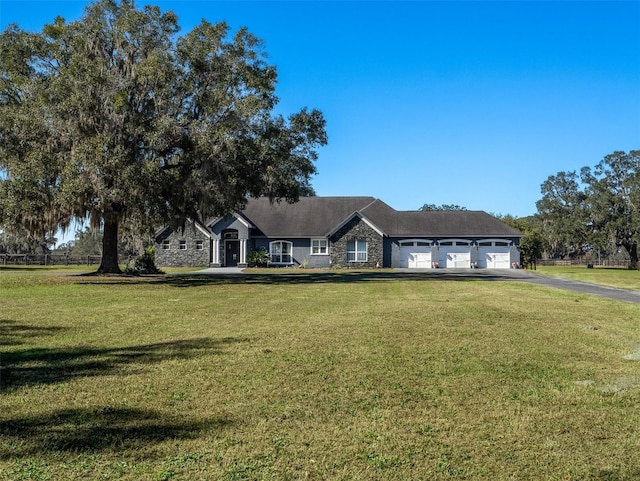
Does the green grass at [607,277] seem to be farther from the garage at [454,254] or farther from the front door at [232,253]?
the front door at [232,253]

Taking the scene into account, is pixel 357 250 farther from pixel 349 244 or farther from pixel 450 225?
pixel 450 225

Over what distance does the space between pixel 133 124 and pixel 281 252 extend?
2773 centimetres

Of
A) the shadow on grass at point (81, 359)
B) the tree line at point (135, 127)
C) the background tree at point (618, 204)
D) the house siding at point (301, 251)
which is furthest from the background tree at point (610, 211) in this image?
the shadow on grass at point (81, 359)

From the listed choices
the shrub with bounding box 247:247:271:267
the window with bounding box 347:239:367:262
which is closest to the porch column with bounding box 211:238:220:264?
the shrub with bounding box 247:247:271:267

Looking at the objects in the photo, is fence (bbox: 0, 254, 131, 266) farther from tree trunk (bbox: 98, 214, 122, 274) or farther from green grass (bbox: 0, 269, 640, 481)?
green grass (bbox: 0, 269, 640, 481)

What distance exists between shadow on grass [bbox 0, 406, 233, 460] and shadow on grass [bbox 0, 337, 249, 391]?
1332mm

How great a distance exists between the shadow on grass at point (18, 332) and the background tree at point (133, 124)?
11.1 meters

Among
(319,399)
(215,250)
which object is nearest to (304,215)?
(215,250)

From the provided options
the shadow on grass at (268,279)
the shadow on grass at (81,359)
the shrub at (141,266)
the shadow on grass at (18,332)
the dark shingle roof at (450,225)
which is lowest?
the shadow on grass at (81,359)

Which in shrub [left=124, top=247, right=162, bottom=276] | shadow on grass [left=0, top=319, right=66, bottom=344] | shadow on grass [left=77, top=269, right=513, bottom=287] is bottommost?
shadow on grass [left=0, top=319, right=66, bottom=344]

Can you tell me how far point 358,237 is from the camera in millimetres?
47438

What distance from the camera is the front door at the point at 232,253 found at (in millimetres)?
47938

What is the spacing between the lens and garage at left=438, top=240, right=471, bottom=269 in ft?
156

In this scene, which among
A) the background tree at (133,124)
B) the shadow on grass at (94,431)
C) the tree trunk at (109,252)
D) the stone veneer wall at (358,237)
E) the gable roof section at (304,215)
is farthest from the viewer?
the gable roof section at (304,215)
